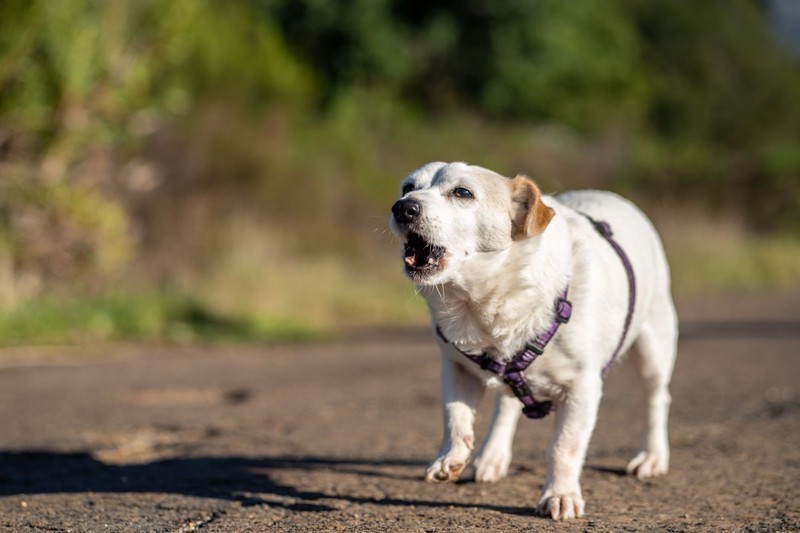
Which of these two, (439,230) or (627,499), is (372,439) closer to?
(627,499)

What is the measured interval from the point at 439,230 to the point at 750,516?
162 centimetres

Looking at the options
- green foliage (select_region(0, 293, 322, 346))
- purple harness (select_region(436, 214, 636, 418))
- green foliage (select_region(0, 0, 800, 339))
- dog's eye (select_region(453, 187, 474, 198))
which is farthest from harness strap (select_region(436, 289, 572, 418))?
green foliage (select_region(0, 293, 322, 346))

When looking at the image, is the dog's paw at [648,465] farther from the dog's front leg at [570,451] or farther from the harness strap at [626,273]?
the dog's front leg at [570,451]

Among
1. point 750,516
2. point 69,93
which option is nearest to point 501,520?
point 750,516

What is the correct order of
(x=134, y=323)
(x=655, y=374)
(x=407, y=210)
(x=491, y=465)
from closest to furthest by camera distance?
(x=407, y=210)
(x=491, y=465)
(x=655, y=374)
(x=134, y=323)

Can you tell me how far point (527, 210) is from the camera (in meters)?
4.61

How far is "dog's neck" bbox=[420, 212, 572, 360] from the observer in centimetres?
457

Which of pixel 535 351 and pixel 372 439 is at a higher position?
pixel 535 351

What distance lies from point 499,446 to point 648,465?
0.71 metres

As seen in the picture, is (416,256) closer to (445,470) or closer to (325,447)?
(445,470)

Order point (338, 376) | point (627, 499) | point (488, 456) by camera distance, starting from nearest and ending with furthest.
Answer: point (627, 499) < point (488, 456) < point (338, 376)

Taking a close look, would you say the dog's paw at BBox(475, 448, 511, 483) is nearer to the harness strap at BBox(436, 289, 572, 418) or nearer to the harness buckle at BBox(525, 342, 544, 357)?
the harness strap at BBox(436, 289, 572, 418)

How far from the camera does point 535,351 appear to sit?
4559 mm

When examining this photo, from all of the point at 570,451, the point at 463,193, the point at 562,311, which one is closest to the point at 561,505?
the point at 570,451
